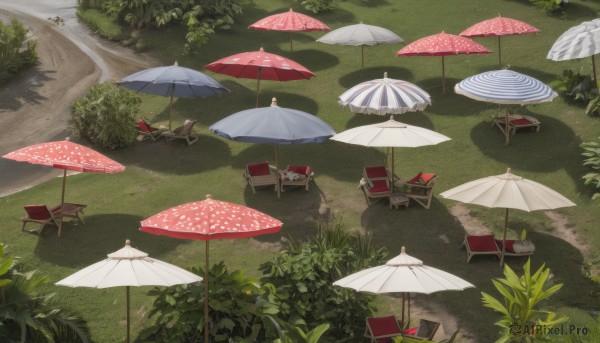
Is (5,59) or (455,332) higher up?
(5,59)

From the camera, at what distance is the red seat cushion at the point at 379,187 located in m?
21.9

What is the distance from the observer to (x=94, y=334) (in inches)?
669

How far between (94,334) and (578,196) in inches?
478

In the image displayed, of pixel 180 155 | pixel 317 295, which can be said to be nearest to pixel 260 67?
pixel 180 155

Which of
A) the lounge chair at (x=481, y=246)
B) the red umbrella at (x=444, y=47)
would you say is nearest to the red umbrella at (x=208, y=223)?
the lounge chair at (x=481, y=246)

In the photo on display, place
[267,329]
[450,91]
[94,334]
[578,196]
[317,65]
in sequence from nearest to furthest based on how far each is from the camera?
[267,329] < [94,334] < [578,196] < [450,91] < [317,65]

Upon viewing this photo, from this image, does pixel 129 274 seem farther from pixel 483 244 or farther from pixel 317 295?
pixel 483 244

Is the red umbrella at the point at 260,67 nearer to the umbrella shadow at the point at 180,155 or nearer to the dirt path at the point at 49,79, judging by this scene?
the umbrella shadow at the point at 180,155

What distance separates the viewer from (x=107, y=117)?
24.7 metres

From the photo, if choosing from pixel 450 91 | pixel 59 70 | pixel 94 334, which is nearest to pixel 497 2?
pixel 450 91

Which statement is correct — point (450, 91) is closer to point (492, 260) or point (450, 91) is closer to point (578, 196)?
point (578, 196)

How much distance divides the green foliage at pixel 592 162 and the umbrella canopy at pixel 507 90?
5.37ft

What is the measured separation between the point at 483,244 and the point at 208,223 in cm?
702

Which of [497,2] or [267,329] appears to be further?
[497,2]
